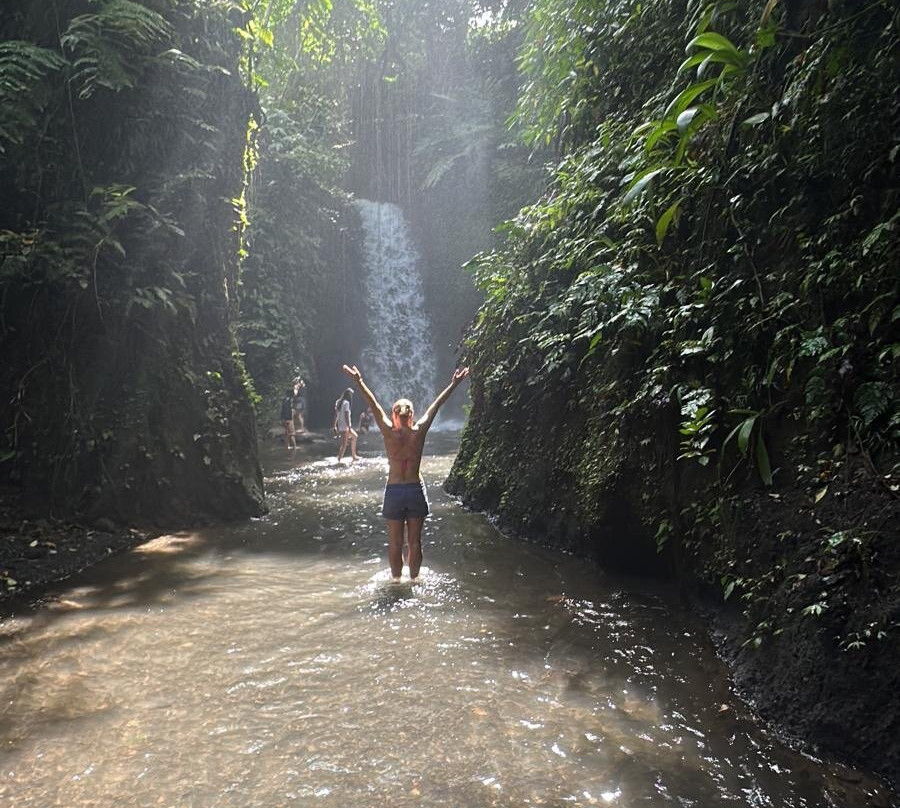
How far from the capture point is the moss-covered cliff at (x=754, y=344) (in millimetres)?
3430

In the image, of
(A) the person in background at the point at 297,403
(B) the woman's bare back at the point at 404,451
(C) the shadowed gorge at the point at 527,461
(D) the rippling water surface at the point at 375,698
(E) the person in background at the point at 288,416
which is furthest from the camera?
(A) the person in background at the point at 297,403

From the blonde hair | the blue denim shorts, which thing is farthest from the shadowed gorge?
the blue denim shorts

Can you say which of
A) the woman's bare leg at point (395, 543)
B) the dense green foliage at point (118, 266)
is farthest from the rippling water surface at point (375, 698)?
the dense green foliage at point (118, 266)

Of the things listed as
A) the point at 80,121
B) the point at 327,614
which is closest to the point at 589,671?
the point at 327,614

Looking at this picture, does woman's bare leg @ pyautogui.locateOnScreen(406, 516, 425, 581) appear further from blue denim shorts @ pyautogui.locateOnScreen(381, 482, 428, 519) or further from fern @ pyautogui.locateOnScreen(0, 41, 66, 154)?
fern @ pyautogui.locateOnScreen(0, 41, 66, 154)

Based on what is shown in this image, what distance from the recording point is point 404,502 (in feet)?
21.5

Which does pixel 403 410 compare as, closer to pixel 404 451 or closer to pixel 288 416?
pixel 404 451

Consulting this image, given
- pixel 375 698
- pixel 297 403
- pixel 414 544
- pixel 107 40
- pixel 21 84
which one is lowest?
pixel 375 698

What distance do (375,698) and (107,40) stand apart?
792cm

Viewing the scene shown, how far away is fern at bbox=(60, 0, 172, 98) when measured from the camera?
7461mm

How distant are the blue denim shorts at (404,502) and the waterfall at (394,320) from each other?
19.6 metres

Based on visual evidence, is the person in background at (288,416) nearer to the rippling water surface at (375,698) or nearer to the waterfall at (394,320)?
the waterfall at (394,320)

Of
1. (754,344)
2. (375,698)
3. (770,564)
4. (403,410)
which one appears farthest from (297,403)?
(770,564)

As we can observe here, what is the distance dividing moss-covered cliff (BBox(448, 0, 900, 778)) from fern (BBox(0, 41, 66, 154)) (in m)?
6.06
